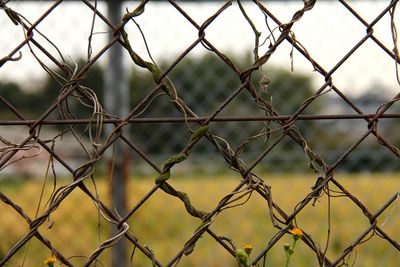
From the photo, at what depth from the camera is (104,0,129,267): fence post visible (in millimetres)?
2512

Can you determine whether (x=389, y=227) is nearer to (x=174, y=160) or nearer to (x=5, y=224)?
(x=5, y=224)

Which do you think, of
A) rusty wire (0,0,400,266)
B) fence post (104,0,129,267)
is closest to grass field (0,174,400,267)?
fence post (104,0,129,267)

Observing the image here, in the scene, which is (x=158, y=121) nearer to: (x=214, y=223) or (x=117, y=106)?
(x=117, y=106)

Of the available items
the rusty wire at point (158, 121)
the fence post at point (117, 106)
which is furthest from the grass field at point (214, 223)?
the rusty wire at point (158, 121)

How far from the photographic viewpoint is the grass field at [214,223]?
3215 millimetres

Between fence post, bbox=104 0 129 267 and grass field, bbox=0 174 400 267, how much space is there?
536mm

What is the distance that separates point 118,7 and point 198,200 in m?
1.17

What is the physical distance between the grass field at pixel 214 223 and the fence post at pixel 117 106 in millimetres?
536

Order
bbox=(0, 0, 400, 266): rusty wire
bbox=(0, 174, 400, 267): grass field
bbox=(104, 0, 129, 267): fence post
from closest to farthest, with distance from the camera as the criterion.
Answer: bbox=(0, 0, 400, 266): rusty wire → bbox=(104, 0, 129, 267): fence post → bbox=(0, 174, 400, 267): grass field

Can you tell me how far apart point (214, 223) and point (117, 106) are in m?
1.15

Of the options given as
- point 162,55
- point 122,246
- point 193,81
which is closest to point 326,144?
point 193,81

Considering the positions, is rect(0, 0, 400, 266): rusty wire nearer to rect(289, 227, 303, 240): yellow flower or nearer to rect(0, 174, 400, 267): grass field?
rect(289, 227, 303, 240): yellow flower

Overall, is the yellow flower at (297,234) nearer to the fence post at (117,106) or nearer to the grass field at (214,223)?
the fence post at (117,106)

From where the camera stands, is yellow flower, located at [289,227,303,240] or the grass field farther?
the grass field
